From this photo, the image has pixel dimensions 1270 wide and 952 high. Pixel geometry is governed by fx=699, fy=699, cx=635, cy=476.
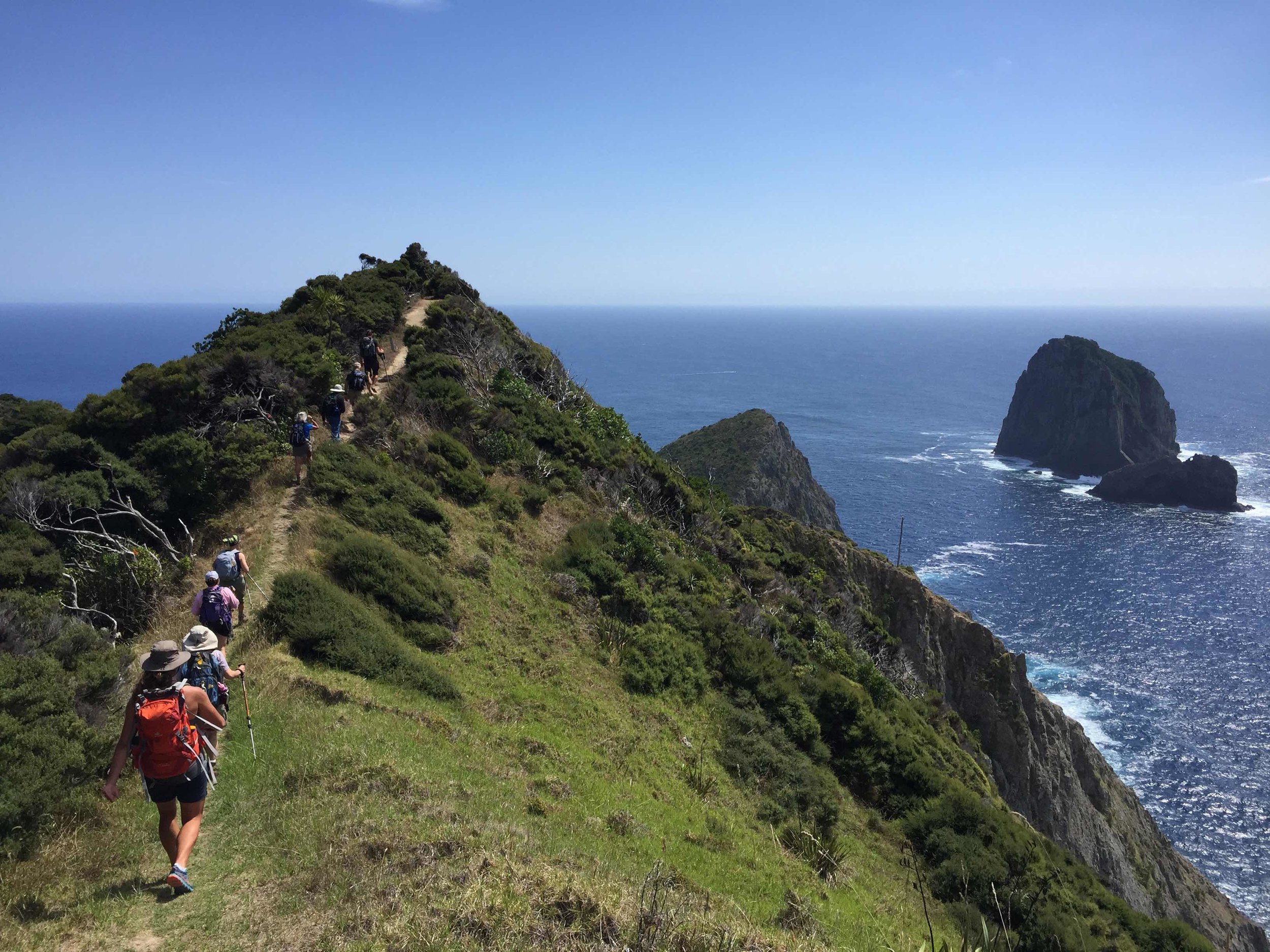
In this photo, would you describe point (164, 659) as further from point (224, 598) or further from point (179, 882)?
point (224, 598)

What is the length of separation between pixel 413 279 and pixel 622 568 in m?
24.6

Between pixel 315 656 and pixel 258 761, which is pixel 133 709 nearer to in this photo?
pixel 258 761

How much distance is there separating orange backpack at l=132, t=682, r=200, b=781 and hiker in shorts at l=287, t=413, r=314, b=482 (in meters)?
12.1

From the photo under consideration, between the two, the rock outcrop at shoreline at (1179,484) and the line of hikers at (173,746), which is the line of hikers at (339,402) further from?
the rock outcrop at shoreline at (1179,484)

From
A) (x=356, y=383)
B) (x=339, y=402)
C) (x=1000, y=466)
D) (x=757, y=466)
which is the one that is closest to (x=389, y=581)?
(x=339, y=402)

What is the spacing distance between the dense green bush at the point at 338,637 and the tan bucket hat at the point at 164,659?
6359 millimetres

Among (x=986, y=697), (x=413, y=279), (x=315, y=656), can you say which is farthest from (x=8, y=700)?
(x=986, y=697)

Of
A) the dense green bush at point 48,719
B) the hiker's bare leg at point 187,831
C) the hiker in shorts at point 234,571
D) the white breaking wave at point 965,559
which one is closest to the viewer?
the hiker's bare leg at point 187,831

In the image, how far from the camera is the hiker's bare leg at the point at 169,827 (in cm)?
670

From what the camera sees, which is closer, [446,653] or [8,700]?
[8,700]

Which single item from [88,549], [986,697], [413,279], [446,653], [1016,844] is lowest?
[986,697]

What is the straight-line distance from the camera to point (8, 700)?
7621 mm

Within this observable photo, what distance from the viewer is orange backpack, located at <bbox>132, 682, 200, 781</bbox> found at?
6.40 meters

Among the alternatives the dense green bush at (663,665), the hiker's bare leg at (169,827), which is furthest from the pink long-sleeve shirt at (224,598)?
the dense green bush at (663,665)
